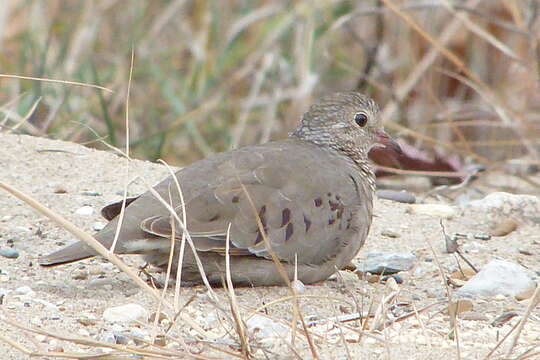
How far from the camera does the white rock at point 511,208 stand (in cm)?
504

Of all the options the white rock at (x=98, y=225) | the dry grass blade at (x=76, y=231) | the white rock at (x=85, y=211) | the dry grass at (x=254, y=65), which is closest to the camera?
the dry grass blade at (x=76, y=231)

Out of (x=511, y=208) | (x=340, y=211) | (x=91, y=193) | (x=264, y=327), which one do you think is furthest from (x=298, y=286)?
(x=511, y=208)

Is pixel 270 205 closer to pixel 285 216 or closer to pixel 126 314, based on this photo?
pixel 285 216

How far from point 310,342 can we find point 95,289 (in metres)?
1.25

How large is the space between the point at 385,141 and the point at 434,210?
1.59 feet

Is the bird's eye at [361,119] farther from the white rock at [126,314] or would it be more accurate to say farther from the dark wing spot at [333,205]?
the white rock at [126,314]

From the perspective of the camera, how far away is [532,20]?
6.26 metres

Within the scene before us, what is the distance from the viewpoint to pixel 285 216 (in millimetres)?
3918

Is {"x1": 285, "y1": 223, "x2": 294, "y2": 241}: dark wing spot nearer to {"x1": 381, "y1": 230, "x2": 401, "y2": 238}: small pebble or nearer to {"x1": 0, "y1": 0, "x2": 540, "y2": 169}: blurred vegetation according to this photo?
{"x1": 381, "y1": 230, "x2": 401, "y2": 238}: small pebble

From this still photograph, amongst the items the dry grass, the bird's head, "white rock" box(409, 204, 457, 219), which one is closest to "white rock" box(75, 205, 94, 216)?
the bird's head

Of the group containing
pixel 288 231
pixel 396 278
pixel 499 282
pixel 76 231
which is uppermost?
pixel 76 231

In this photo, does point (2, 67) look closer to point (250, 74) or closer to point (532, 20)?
point (250, 74)

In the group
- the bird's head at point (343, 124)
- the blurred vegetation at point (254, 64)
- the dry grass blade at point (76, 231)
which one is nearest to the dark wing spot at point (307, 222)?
the bird's head at point (343, 124)

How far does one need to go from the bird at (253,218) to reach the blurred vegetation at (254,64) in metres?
2.41
